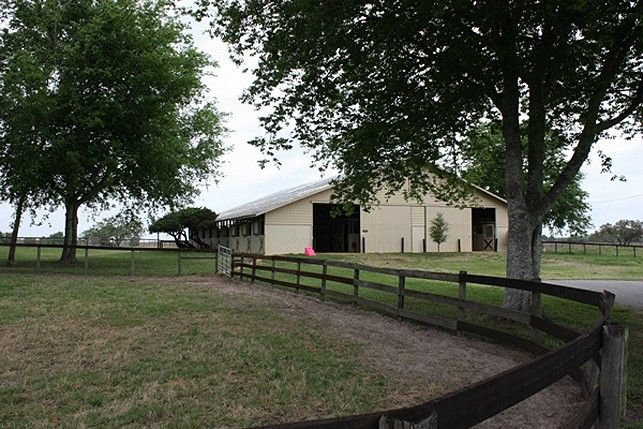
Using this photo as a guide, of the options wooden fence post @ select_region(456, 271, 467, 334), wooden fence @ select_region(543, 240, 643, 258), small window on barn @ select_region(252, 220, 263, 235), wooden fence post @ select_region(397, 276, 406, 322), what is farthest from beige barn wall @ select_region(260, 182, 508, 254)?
wooden fence post @ select_region(456, 271, 467, 334)

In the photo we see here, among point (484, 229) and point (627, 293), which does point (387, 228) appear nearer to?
point (484, 229)

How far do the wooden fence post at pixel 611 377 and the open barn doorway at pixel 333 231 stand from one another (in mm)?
34797

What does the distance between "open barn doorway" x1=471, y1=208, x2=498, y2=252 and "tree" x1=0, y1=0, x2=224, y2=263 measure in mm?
24447

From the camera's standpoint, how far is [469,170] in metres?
15.3

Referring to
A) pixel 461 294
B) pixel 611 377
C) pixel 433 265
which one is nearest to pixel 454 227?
pixel 433 265

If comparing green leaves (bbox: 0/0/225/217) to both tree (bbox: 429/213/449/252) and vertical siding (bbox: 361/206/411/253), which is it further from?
tree (bbox: 429/213/449/252)

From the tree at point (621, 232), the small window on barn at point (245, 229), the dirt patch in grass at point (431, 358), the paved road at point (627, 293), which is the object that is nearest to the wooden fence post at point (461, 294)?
the dirt patch in grass at point (431, 358)

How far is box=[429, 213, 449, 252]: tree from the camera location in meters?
35.1

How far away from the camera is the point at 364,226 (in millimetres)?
35031

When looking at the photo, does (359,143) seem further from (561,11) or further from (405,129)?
(561,11)

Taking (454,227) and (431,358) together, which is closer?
(431,358)

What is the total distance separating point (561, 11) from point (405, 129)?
3.64 m

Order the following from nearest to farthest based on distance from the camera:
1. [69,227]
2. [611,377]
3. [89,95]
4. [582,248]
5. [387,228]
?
[611,377], [89,95], [69,227], [387,228], [582,248]

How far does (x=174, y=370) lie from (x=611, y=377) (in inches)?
180
